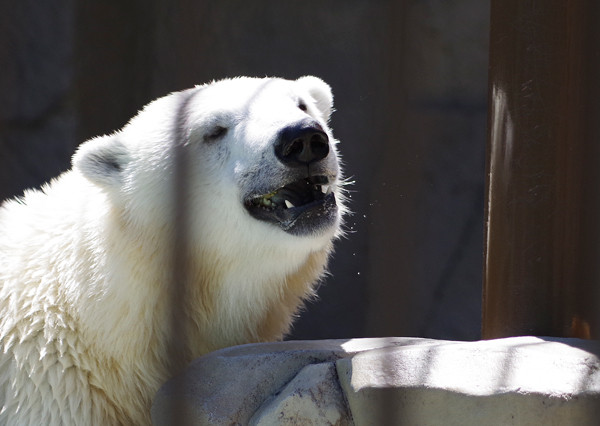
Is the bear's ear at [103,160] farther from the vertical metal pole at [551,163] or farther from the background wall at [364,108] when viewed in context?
the background wall at [364,108]

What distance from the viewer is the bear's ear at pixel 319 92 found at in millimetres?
3150

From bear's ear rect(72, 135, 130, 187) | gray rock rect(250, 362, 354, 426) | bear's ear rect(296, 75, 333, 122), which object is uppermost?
bear's ear rect(296, 75, 333, 122)

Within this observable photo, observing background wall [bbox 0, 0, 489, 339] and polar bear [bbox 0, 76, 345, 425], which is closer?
polar bear [bbox 0, 76, 345, 425]

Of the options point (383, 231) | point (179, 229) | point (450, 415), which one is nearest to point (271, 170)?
point (179, 229)

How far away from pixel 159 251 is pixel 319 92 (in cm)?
94

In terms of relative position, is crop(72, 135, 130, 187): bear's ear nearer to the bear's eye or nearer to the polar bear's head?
the polar bear's head

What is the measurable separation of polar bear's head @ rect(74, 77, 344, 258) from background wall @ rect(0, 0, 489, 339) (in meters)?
1.78

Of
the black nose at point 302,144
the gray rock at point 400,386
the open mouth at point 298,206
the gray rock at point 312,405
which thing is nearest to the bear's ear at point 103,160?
the open mouth at point 298,206

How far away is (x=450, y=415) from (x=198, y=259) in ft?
3.74

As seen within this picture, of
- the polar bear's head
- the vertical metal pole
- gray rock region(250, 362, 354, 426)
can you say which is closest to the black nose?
the polar bear's head

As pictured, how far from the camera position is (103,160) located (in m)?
2.69

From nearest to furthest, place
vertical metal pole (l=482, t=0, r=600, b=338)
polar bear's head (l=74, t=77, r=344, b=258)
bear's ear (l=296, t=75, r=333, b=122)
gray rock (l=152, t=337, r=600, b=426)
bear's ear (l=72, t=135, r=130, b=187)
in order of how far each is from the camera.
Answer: gray rock (l=152, t=337, r=600, b=426)
vertical metal pole (l=482, t=0, r=600, b=338)
polar bear's head (l=74, t=77, r=344, b=258)
bear's ear (l=72, t=135, r=130, b=187)
bear's ear (l=296, t=75, r=333, b=122)

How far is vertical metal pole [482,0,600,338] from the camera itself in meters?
2.32

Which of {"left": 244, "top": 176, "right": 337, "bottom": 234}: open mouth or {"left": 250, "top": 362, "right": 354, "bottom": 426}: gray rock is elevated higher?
{"left": 244, "top": 176, "right": 337, "bottom": 234}: open mouth
